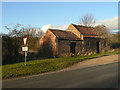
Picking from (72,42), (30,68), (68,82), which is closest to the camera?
(68,82)

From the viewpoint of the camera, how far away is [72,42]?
23.5 metres

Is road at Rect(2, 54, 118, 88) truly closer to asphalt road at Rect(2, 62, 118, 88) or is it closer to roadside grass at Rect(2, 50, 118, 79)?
asphalt road at Rect(2, 62, 118, 88)

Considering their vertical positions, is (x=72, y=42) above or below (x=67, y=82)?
above

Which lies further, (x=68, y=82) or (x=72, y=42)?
(x=72, y=42)

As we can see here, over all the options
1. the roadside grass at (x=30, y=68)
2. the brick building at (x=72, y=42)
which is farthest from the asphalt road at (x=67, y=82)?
the brick building at (x=72, y=42)

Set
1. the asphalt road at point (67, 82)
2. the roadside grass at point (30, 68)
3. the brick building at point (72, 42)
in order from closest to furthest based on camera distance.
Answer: the asphalt road at point (67, 82) < the roadside grass at point (30, 68) < the brick building at point (72, 42)

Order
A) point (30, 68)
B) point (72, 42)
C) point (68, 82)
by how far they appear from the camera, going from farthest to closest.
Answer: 1. point (72, 42)
2. point (30, 68)
3. point (68, 82)

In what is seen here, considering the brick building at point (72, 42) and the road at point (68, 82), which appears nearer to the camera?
the road at point (68, 82)

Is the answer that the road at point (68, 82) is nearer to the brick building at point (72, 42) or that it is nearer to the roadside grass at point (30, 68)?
the roadside grass at point (30, 68)

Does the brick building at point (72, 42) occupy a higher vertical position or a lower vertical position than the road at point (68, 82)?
higher

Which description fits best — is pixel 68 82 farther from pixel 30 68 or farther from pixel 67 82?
pixel 30 68

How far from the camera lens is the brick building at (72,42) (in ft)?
71.4

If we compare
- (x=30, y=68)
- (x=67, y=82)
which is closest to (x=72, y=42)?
(x=30, y=68)

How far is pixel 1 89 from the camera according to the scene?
19.3 ft
